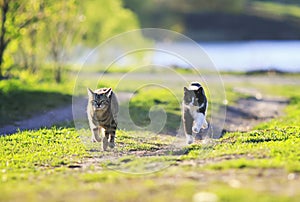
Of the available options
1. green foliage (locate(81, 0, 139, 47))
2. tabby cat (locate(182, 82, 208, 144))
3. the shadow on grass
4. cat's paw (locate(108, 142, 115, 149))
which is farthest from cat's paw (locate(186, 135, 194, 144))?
green foliage (locate(81, 0, 139, 47))

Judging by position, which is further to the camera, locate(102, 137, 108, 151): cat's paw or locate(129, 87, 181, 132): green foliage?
locate(129, 87, 181, 132): green foliage

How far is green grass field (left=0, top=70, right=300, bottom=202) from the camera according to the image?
28.3ft

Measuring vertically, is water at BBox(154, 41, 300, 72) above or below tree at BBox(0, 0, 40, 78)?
above

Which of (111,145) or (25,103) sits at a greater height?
(25,103)

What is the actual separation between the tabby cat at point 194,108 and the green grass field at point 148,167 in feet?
A: 1.34

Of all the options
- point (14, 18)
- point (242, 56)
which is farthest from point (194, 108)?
point (242, 56)

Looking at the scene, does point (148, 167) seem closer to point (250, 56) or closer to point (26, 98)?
point (26, 98)

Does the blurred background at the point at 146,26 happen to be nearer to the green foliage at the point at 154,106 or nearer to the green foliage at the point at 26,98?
the green foliage at the point at 26,98

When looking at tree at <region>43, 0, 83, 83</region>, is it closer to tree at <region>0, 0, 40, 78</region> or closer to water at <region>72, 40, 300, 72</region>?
water at <region>72, 40, 300, 72</region>

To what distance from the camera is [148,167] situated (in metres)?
10.7

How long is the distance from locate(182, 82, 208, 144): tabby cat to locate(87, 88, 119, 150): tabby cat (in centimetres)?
160

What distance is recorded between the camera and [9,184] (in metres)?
9.77

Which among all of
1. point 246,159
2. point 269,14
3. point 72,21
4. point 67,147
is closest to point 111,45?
point 72,21

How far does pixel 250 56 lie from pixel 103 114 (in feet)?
146
